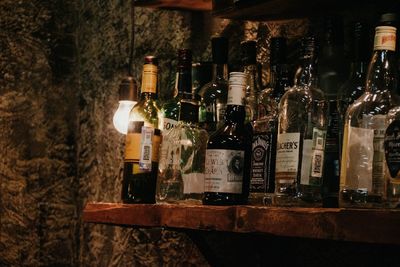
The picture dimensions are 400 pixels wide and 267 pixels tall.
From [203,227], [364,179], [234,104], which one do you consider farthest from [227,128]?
[364,179]

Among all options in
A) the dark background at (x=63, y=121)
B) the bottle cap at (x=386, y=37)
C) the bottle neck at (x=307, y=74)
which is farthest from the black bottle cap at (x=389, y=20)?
the dark background at (x=63, y=121)

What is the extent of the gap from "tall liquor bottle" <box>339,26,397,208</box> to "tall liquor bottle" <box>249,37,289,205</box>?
7.7 inches

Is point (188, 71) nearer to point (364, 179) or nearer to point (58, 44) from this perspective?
point (364, 179)

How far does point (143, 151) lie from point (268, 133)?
34cm

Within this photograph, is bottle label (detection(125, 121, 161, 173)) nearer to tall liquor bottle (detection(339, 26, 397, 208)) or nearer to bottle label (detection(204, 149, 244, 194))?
bottle label (detection(204, 149, 244, 194))

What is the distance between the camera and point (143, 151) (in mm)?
1528

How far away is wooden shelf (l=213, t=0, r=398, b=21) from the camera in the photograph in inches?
54.2

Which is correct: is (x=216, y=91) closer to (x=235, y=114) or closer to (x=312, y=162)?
(x=235, y=114)

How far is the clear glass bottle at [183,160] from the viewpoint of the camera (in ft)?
4.79

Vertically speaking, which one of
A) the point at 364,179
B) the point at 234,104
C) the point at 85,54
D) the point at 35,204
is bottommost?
the point at 35,204

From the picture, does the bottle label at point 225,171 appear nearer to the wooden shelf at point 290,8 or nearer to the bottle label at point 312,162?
the bottle label at point 312,162

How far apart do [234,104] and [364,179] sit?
1.08 feet

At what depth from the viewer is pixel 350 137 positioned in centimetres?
115

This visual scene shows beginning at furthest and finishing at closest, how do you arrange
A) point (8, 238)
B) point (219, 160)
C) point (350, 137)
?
point (8, 238) < point (219, 160) < point (350, 137)
